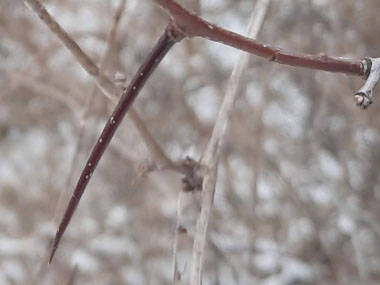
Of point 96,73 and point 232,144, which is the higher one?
point 232,144

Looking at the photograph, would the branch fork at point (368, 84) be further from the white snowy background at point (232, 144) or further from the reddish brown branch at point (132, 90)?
the white snowy background at point (232, 144)

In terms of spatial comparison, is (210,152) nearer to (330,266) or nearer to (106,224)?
(330,266)

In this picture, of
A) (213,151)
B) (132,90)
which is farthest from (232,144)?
(132,90)

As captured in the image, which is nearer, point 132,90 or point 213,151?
point 132,90

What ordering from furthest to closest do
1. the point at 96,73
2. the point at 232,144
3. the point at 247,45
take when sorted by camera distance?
the point at 232,144
the point at 96,73
the point at 247,45

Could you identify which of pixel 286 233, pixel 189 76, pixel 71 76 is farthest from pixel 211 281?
pixel 71 76

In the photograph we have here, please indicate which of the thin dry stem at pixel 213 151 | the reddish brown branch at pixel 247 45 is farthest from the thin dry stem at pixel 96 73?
the reddish brown branch at pixel 247 45

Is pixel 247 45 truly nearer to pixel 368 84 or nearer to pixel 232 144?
pixel 368 84
